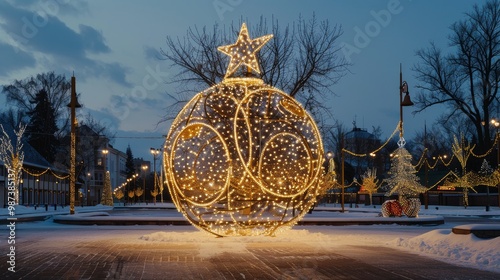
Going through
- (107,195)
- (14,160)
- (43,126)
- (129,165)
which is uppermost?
(43,126)

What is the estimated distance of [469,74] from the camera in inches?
2120

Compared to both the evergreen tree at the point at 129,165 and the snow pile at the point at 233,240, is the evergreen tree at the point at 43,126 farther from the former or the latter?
the evergreen tree at the point at 129,165

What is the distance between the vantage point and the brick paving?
10.7 m

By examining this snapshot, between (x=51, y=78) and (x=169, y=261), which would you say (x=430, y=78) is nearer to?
(x=51, y=78)

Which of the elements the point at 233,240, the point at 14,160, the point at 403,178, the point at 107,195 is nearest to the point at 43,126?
the point at 107,195

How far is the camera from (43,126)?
217ft

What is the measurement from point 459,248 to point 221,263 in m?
5.48

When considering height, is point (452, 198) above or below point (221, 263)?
below

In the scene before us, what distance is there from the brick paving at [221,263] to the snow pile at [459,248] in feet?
1.91

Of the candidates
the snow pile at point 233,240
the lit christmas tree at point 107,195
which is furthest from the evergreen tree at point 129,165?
the snow pile at point 233,240

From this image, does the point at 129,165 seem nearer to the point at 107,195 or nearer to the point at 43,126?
the point at 107,195

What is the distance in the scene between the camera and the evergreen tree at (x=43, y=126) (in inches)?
2454

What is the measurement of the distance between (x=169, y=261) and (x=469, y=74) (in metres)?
46.8

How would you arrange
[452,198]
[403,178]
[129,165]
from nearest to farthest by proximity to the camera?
[403,178], [452,198], [129,165]
